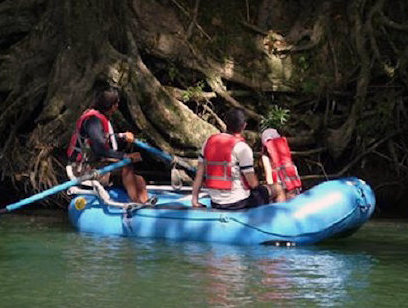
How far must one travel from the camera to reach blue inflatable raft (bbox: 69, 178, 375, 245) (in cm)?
841

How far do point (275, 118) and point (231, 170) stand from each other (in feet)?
8.42

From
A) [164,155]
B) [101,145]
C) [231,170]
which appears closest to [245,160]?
[231,170]

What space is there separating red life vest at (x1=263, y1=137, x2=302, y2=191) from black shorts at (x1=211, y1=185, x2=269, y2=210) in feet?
1.27

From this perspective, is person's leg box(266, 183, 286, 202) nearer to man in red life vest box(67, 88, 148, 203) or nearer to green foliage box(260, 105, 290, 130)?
man in red life vest box(67, 88, 148, 203)

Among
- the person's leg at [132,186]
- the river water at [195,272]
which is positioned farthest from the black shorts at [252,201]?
the person's leg at [132,186]

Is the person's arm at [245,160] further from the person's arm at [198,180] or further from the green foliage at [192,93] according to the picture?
the green foliage at [192,93]

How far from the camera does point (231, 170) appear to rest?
8.54 meters

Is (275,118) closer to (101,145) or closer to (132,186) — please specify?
(132,186)

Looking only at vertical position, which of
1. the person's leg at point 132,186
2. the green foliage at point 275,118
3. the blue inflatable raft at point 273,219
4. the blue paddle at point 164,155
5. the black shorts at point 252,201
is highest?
the green foliage at point 275,118

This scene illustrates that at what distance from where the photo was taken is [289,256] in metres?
7.93

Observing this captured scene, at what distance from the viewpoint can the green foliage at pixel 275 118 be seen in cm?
1099

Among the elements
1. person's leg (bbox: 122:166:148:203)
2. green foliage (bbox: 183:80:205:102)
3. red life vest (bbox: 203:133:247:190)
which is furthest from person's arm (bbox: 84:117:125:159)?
green foliage (bbox: 183:80:205:102)

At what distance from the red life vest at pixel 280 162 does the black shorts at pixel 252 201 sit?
39cm

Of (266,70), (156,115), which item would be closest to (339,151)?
(266,70)
